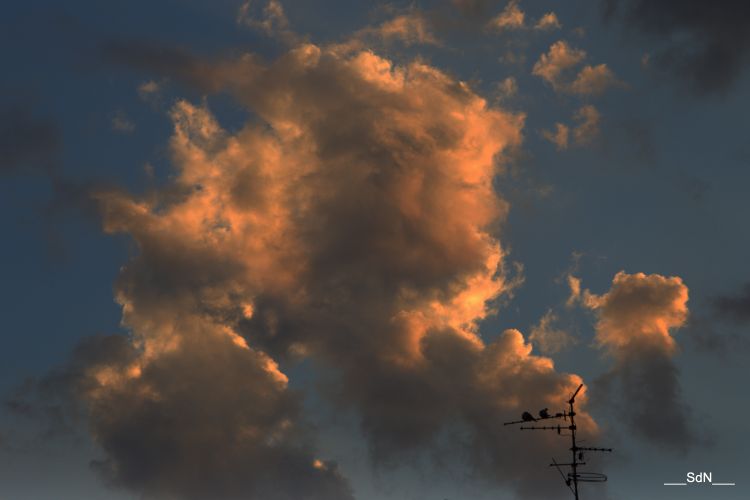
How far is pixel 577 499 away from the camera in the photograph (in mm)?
110375

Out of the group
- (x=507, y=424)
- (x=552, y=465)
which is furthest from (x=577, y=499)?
(x=507, y=424)

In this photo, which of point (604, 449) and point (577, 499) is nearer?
point (604, 449)

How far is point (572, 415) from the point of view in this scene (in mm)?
108812

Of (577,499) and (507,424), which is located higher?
(507,424)

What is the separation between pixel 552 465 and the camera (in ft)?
358

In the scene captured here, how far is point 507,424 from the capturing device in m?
108

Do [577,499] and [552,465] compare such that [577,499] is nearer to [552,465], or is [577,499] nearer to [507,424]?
[552,465]

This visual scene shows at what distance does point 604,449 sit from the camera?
103 meters

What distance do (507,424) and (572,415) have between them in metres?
9.30

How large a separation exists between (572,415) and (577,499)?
12443 mm

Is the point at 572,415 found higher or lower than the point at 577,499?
higher

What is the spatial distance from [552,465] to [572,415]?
763 centimetres

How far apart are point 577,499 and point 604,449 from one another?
39.1 feet
